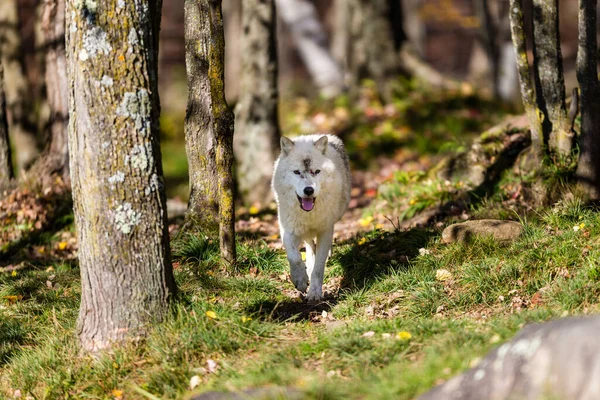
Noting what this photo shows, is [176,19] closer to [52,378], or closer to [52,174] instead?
[52,174]

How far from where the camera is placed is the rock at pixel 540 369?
134 inches

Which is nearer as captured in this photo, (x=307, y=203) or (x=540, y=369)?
(x=540, y=369)

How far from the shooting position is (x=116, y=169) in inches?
202

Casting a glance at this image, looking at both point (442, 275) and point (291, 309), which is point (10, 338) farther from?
point (442, 275)

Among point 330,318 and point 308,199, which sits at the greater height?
point 308,199

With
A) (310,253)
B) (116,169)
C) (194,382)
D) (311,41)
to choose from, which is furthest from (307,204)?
(311,41)

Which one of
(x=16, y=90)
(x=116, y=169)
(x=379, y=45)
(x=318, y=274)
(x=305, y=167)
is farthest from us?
(x=379, y=45)

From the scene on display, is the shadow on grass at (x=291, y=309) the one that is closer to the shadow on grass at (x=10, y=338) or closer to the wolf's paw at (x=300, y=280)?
the wolf's paw at (x=300, y=280)

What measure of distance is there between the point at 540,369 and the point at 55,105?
28.0 ft

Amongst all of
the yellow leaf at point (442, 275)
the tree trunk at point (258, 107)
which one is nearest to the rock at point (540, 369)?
the yellow leaf at point (442, 275)

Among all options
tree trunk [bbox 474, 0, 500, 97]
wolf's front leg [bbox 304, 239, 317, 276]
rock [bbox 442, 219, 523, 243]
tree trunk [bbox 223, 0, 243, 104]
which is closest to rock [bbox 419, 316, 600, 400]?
rock [bbox 442, 219, 523, 243]

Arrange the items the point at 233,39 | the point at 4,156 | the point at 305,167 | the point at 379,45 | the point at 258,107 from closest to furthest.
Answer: the point at 305,167 < the point at 4,156 < the point at 258,107 < the point at 379,45 < the point at 233,39

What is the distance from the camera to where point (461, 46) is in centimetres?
3412

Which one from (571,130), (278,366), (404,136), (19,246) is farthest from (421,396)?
(404,136)
